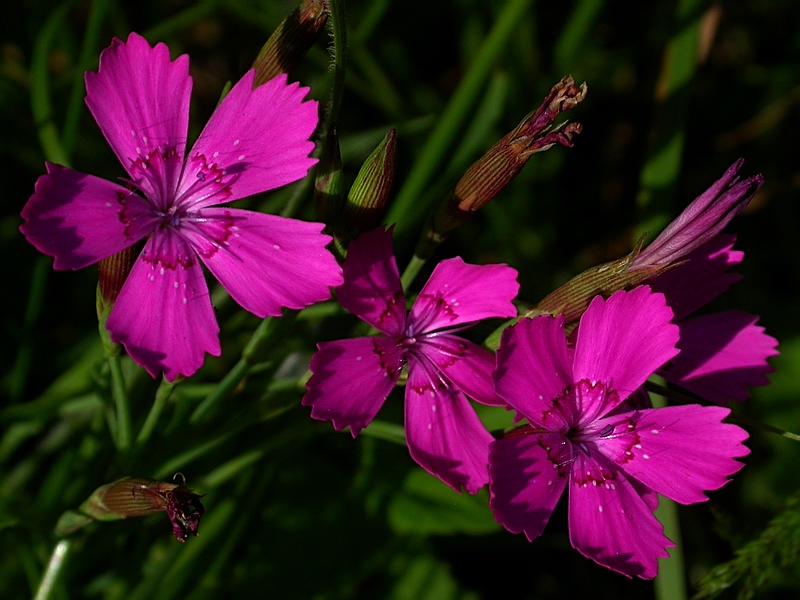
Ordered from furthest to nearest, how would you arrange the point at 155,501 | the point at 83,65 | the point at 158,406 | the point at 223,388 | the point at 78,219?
the point at 83,65 → the point at 223,388 → the point at 158,406 → the point at 78,219 → the point at 155,501

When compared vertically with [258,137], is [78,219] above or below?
below

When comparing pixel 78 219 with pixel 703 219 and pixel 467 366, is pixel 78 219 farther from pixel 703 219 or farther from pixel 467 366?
pixel 703 219

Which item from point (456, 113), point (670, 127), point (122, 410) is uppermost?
point (670, 127)

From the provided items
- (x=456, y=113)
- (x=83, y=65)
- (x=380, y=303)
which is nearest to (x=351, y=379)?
(x=380, y=303)

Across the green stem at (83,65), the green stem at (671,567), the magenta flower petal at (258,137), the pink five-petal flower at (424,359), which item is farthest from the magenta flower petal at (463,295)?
the green stem at (83,65)

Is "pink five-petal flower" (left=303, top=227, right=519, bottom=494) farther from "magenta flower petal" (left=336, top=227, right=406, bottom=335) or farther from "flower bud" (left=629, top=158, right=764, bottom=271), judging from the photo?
"flower bud" (left=629, top=158, right=764, bottom=271)

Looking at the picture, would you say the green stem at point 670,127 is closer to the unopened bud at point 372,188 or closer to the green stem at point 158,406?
the unopened bud at point 372,188
